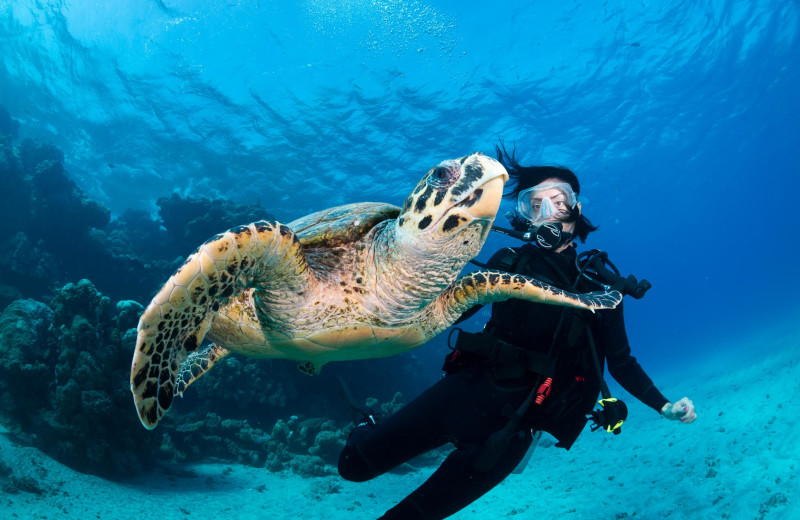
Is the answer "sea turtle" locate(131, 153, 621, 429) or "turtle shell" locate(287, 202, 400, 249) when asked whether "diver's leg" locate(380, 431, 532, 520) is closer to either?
"sea turtle" locate(131, 153, 621, 429)

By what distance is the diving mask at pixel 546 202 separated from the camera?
3.74 meters

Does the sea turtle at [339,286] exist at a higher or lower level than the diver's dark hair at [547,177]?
lower

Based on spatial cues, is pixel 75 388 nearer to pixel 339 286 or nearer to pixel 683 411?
pixel 339 286

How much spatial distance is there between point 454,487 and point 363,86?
17372 mm

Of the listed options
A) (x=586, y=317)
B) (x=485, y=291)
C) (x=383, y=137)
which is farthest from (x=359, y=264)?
(x=383, y=137)

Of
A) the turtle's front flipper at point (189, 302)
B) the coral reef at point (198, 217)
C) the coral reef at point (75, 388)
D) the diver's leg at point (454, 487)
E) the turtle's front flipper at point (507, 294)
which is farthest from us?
the coral reef at point (198, 217)

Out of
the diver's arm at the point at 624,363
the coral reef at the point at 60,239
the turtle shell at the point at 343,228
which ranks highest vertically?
the coral reef at the point at 60,239

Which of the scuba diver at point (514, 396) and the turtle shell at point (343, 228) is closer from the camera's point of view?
the turtle shell at point (343, 228)

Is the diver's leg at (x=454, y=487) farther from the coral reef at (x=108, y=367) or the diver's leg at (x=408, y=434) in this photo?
the coral reef at (x=108, y=367)

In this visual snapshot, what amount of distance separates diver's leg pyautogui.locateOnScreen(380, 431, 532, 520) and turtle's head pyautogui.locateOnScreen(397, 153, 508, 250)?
1.72 meters

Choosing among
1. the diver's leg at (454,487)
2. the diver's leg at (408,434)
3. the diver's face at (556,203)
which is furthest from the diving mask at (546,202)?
the diver's leg at (454,487)

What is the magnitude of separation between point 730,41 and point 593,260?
24.0m

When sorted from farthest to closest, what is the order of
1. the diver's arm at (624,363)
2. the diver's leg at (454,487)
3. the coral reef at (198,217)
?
the coral reef at (198,217)
the diver's arm at (624,363)
the diver's leg at (454,487)

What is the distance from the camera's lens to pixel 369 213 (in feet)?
9.61
